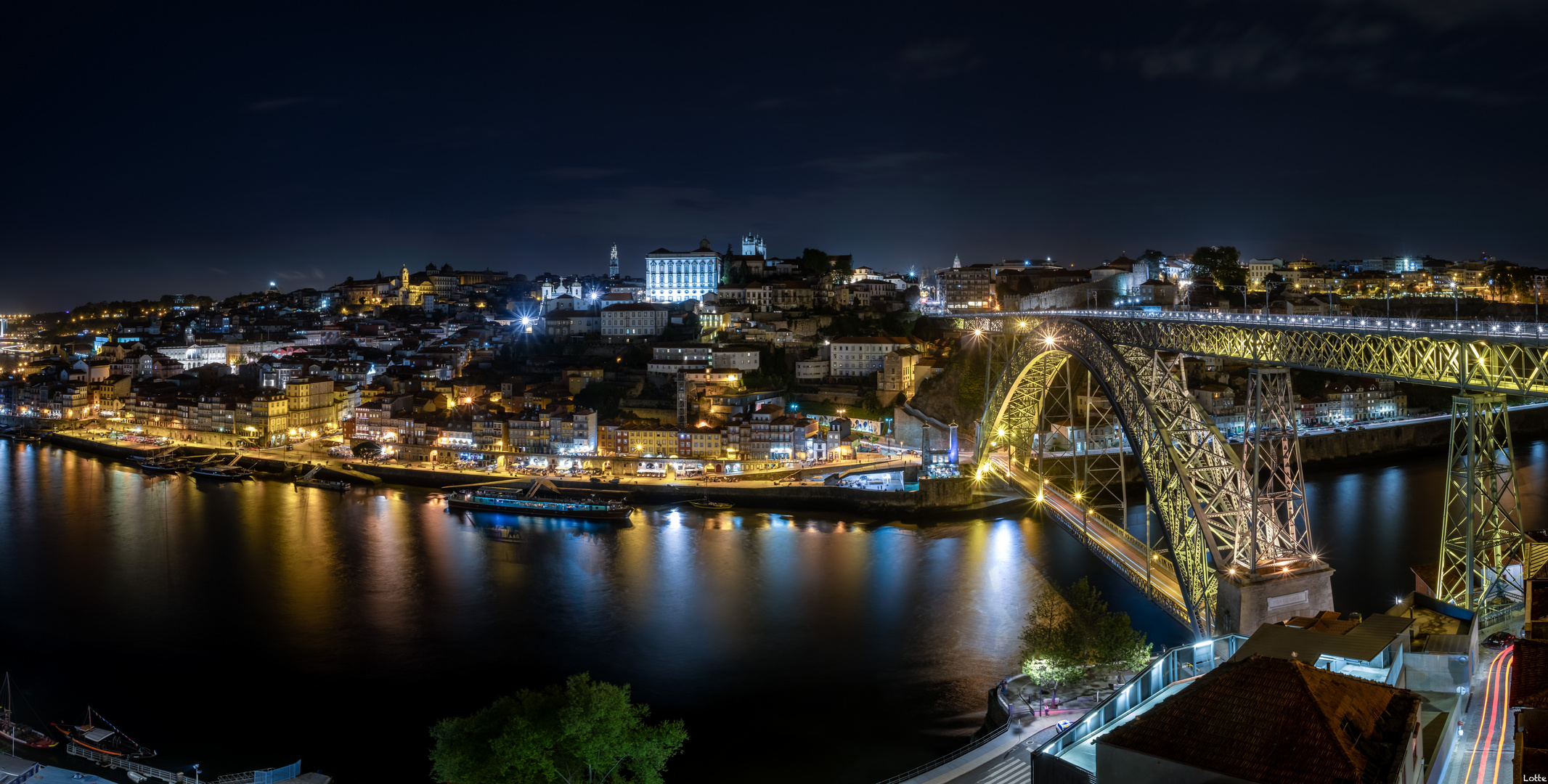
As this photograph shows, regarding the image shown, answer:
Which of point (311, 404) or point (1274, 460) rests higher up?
point (311, 404)

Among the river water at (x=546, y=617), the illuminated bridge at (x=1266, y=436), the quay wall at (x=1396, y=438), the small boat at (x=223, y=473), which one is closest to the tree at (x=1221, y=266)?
the quay wall at (x=1396, y=438)

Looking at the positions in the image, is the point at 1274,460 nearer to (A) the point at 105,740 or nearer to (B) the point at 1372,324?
(B) the point at 1372,324

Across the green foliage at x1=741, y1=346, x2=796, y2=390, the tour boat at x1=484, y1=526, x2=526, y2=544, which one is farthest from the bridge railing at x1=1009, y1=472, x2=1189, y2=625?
the green foliage at x1=741, y1=346, x2=796, y2=390

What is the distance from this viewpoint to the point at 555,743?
5711 millimetres

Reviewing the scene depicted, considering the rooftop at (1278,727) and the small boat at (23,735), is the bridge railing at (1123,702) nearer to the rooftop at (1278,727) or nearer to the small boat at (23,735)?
the rooftop at (1278,727)

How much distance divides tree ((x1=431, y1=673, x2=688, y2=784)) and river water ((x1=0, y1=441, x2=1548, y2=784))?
1344mm

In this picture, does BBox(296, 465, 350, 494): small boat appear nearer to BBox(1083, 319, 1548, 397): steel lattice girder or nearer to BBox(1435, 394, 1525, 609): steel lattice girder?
BBox(1083, 319, 1548, 397): steel lattice girder

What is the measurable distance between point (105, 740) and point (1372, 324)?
9.51 m

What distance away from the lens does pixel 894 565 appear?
12.9 m

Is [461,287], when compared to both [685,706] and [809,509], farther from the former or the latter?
[685,706]

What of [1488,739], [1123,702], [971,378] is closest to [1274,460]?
[1488,739]

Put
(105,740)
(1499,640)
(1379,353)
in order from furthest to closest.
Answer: (105,740)
(1379,353)
(1499,640)

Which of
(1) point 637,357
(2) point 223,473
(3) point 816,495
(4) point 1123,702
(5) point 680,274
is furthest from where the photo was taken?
(5) point 680,274

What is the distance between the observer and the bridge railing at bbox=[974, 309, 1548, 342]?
454 cm
